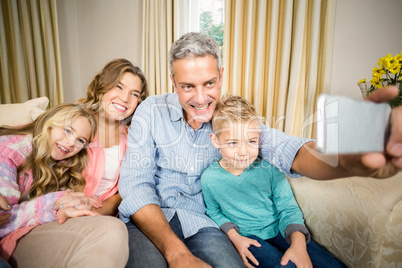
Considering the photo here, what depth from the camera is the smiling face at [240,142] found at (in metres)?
0.97

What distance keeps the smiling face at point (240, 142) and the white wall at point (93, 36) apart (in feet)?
7.70

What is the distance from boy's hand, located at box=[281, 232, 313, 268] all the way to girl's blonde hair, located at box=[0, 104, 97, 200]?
3.11 feet

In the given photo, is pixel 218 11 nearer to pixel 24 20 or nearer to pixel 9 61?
pixel 24 20

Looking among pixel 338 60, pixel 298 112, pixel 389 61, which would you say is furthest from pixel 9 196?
pixel 338 60

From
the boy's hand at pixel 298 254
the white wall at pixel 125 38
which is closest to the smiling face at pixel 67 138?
the boy's hand at pixel 298 254

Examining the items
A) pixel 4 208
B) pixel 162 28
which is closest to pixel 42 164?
pixel 4 208

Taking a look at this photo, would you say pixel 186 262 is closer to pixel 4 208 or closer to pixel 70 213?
pixel 70 213

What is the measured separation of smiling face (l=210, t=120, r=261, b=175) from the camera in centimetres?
97

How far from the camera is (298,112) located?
213cm

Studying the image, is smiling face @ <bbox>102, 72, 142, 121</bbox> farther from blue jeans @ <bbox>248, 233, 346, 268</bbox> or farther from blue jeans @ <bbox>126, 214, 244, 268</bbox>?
blue jeans @ <bbox>248, 233, 346, 268</bbox>

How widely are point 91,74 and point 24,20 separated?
3.06 feet

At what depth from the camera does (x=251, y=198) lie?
1.01 metres

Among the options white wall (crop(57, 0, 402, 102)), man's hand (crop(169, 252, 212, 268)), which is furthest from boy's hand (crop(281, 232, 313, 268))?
white wall (crop(57, 0, 402, 102))

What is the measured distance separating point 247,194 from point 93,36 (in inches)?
125
